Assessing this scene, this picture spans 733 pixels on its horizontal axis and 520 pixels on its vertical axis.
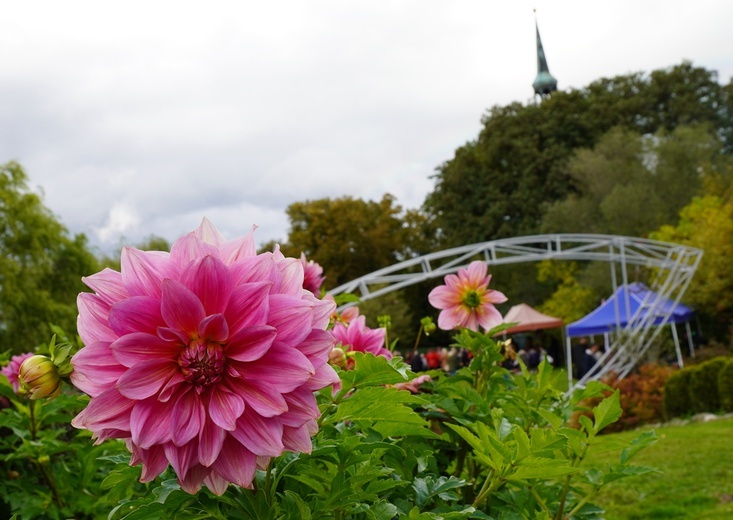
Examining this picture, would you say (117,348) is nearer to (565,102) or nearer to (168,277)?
(168,277)

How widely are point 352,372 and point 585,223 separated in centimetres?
2936

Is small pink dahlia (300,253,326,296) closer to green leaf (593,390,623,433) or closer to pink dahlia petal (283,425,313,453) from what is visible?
green leaf (593,390,623,433)

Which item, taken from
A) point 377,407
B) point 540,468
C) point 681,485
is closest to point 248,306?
point 377,407

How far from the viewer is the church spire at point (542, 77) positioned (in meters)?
41.6

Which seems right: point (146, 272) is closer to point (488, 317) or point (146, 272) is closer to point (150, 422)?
point (150, 422)

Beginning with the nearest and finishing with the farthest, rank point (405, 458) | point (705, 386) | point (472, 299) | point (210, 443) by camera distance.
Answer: point (210, 443), point (405, 458), point (472, 299), point (705, 386)

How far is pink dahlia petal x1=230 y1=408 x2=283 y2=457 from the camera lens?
90cm

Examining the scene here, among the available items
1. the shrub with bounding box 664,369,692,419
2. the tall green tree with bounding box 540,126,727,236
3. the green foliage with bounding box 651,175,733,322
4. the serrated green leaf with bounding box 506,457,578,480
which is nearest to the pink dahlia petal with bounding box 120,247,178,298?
the serrated green leaf with bounding box 506,457,578,480

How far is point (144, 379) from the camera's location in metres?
0.92

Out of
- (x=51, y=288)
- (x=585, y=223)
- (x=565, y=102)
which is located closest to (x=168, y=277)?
(x=51, y=288)

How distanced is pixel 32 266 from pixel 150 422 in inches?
934

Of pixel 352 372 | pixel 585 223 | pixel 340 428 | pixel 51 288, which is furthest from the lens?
pixel 585 223

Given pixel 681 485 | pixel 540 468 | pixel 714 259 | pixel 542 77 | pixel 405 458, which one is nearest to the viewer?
pixel 540 468

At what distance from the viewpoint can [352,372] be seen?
1171 mm
